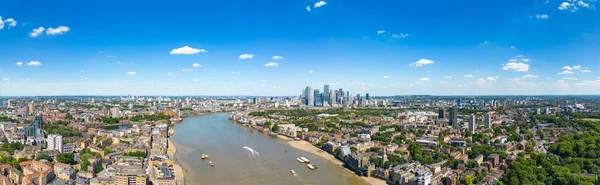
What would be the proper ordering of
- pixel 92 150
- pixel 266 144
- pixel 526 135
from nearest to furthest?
pixel 92 150 < pixel 266 144 < pixel 526 135

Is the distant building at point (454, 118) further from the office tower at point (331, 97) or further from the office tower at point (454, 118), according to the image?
the office tower at point (331, 97)

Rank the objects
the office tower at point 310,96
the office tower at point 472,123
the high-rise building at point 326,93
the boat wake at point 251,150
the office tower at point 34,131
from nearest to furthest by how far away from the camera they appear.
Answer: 1. the boat wake at point 251,150
2. the office tower at point 34,131
3. the office tower at point 472,123
4. the office tower at point 310,96
5. the high-rise building at point 326,93

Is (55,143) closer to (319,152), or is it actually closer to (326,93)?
(319,152)

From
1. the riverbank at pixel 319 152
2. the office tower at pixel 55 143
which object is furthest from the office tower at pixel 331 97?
the office tower at pixel 55 143

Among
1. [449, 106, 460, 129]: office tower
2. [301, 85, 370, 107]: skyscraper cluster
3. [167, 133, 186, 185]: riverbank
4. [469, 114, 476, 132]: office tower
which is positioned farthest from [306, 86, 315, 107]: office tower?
[167, 133, 186, 185]: riverbank

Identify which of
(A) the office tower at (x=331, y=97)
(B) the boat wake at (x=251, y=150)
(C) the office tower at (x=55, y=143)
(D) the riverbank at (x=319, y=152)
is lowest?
(D) the riverbank at (x=319, y=152)

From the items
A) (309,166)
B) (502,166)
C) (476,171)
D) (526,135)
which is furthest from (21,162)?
(526,135)

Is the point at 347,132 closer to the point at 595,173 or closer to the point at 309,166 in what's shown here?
the point at 309,166

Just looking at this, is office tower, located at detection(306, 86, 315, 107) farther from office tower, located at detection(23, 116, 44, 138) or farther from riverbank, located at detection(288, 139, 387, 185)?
office tower, located at detection(23, 116, 44, 138)

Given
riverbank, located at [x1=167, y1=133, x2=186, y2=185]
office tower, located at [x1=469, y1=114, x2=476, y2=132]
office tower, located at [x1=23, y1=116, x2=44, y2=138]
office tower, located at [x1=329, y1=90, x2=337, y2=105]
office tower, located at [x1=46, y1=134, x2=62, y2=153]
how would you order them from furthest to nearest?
office tower, located at [x1=329, y1=90, x2=337, y2=105]
office tower, located at [x1=469, y1=114, x2=476, y2=132]
office tower, located at [x1=23, y1=116, x2=44, y2=138]
office tower, located at [x1=46, y1=134, x2=62, y2=153]
riverbank, located at [x1=167, y1=133, x2=186, y2=185]
